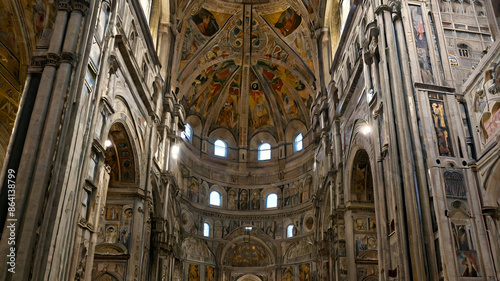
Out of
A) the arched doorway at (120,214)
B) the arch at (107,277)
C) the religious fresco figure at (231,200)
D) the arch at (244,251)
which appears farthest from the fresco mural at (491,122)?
the religious fresco figure at (231,200)

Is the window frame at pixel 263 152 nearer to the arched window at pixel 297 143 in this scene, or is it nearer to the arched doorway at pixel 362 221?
the arched window at pixel 297 143

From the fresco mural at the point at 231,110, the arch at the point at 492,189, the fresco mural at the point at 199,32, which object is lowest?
the arch at the point at 492,189

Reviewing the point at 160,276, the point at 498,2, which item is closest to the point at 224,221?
the point at 160,276

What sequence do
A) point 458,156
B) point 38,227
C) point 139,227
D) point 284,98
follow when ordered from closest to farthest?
point 38,227, point 458,156, point 139,227, point 284,98

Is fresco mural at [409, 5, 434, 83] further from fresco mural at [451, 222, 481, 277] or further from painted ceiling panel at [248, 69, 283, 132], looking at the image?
painted ceiling panel at [248, 69, 283, 132]

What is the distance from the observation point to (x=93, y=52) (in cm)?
1409

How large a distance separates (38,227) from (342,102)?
49.4ft

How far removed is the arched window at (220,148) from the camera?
3625 centimetres

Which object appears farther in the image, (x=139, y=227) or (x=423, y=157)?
(x=139, y=227)

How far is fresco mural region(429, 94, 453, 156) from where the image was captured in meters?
12.6

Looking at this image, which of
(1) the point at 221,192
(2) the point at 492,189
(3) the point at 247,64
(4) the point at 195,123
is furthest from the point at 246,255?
(2) the point at 492,189

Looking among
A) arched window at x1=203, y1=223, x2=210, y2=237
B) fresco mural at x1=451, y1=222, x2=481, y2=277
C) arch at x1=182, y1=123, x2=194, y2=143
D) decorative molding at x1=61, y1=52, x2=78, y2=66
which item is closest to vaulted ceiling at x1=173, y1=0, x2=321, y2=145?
arch at x1=182, y1=123, x2=194, y2=143

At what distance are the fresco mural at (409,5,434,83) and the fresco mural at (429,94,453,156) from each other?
0.72 m

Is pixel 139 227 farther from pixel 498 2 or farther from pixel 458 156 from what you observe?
pixel 498 2
